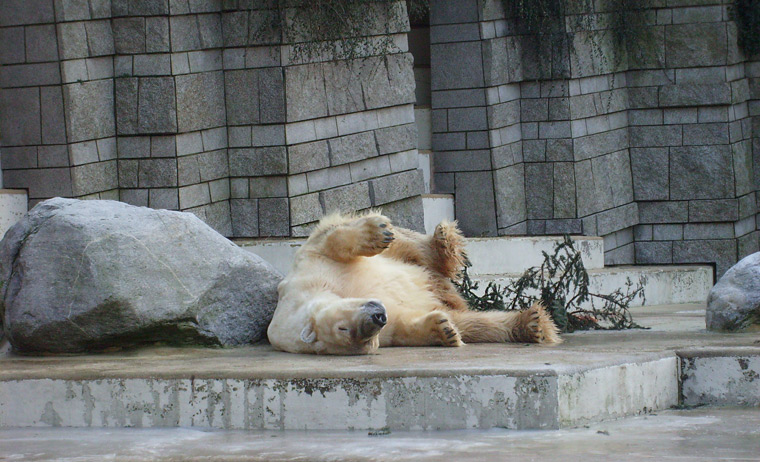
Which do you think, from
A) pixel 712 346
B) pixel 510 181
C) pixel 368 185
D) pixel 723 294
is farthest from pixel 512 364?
pixel 510 181

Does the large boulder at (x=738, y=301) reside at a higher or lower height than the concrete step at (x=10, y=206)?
lower

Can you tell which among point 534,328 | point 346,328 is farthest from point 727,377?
point 346,328

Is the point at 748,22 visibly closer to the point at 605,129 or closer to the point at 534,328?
the point at 605,129

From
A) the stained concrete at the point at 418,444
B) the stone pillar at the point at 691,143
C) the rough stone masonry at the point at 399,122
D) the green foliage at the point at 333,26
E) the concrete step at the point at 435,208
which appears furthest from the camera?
the stone pillar at the point at 691,143

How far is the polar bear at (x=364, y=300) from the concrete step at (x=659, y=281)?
9.38 ft

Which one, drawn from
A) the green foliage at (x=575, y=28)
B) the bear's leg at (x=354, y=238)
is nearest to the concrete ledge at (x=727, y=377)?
the bear's leg at (x=354, y=238)

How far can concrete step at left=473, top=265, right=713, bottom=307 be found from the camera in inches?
325

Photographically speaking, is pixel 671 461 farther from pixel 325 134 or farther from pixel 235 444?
pixel 325 134

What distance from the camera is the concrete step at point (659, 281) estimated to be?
8267 millimetres

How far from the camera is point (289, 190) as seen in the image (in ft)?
24.0

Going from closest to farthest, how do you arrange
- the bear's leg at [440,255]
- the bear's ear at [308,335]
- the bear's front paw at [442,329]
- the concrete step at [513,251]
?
1. the bear's ear at [308,335]
2. the bear's front paw at [442,329]
3. the bear's leg at [440,255]
4. the concrete step at [513,251]

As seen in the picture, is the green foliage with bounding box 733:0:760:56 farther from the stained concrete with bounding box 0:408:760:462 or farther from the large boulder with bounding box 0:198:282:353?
the stained concrete with bounding box 0:408:760:462

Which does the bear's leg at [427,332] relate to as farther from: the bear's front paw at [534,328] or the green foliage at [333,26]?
the green foliage at [333,26]

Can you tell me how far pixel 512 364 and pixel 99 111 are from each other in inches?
161
